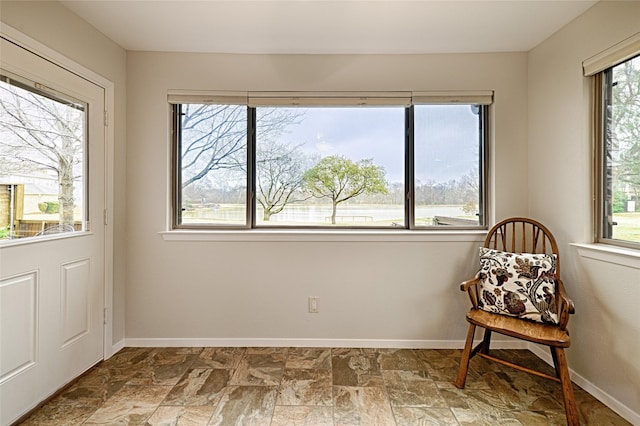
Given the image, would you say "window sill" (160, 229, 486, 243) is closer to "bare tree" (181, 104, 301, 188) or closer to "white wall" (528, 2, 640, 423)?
"bare tree" (181, 104, 301, 188)

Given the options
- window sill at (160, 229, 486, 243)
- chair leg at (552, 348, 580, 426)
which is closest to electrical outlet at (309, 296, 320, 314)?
window sill at (160, 229, 486, 243)

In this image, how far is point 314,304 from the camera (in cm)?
276

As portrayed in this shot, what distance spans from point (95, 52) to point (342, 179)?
1.99 meters

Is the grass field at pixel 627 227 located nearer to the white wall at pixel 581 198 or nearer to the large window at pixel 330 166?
the white wall at pixel 581 198

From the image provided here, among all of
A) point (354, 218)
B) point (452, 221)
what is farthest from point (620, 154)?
point (354, 218)

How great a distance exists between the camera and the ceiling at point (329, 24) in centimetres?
208

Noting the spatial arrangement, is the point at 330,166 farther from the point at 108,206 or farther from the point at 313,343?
the point at 108,206

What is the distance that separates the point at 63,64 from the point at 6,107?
1.60ft

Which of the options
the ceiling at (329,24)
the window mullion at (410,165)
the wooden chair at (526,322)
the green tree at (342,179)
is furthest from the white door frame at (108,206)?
the wooden chair at (526,322)

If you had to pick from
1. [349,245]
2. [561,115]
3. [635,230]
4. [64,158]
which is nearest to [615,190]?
[635,230]

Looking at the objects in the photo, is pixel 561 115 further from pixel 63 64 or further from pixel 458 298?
pixel 63 64

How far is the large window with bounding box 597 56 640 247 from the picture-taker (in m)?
1.95

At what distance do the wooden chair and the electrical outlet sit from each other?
1094 millimetres

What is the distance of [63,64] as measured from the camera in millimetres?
2088
